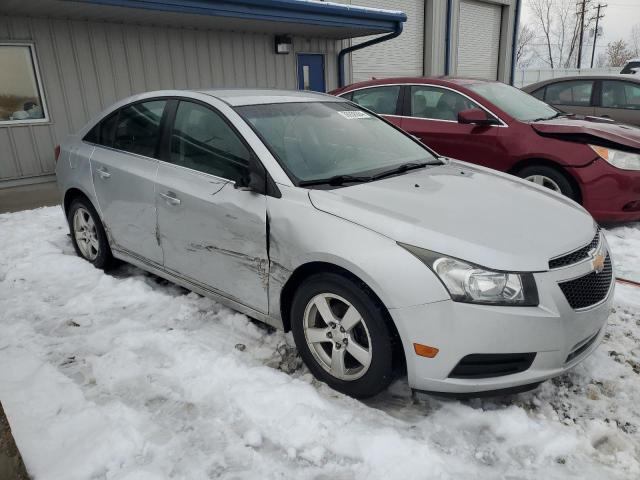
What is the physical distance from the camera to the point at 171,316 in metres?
3.58

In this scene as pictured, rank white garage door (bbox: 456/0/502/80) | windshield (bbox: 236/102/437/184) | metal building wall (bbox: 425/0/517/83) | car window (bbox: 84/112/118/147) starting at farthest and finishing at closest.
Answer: white garage door (bbox: 456/0/502/80)
metal building wall (bbox: 425/0/517/83)
car window (bbox: 84/112/118/147)
windshield (bbox: 236/102/437/184)

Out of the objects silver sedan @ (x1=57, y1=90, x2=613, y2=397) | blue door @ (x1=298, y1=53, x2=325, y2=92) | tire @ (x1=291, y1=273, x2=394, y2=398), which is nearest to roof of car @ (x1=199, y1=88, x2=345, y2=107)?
silver sedan @ (x1=57, y1=90, x2=613, y2=397)

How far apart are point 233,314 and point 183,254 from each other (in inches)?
21.5

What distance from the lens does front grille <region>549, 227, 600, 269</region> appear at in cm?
239

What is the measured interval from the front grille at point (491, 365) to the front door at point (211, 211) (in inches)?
46.8

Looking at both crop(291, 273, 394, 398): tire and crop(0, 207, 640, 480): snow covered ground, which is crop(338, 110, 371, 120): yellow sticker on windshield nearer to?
crop(291, 273, 394, 398): tire

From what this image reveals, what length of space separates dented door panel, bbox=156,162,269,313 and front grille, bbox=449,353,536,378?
1.19m

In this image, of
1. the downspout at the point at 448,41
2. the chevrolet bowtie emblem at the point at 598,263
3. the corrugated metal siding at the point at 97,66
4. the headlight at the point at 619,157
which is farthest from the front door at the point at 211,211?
the downspout at the point at 448,41

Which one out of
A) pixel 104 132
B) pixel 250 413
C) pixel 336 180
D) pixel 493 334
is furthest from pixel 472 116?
pixel 250 413

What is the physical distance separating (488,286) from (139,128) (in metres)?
2.91

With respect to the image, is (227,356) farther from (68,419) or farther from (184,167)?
(184,167)

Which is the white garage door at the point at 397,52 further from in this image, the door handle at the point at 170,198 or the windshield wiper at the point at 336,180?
the windshield wiper at the point at 336,180

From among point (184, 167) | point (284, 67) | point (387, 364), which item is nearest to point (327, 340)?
point (387, 364)

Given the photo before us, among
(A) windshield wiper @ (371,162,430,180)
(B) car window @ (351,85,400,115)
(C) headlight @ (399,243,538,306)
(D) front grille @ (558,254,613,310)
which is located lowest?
(D) front grille @ (558,254,613,310)
